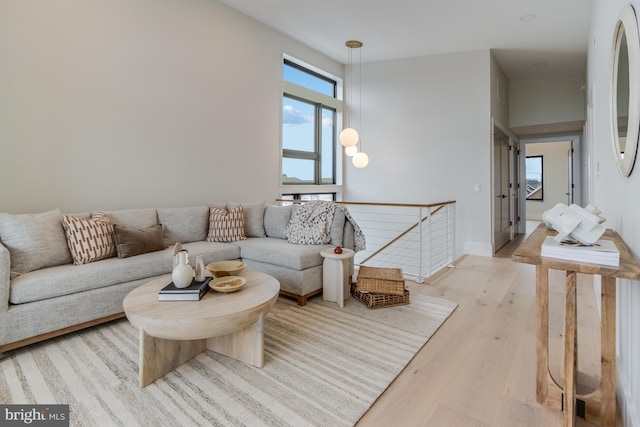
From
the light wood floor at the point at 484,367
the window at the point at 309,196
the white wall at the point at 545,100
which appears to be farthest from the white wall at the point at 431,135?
the light wood floor at the point at 484,367

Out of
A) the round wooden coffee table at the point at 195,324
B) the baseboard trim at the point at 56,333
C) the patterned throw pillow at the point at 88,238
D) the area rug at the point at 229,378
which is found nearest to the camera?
the area rug at the point at 229,378

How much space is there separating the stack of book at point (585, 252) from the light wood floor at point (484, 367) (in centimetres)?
83

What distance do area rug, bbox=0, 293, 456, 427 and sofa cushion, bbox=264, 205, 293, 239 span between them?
1309 millimetres

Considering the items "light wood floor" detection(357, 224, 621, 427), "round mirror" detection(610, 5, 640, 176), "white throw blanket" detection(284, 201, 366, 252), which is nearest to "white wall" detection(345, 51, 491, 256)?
"light wood floor" detection(357, 224, 621, 427)

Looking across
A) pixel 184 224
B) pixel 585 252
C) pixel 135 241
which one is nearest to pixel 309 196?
pixel 184 224

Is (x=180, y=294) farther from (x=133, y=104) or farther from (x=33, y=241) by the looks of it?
(x=133, y=104)

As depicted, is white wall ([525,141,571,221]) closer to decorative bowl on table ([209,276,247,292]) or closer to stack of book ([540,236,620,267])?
stack of book ([540,236,620,267])

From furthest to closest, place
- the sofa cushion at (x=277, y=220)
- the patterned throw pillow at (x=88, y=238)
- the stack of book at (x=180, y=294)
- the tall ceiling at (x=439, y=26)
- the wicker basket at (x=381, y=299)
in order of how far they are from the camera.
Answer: the tall ceiling at (x=439, y=26) → the sofa cushion at (x=277, y=220) → the wicker basket at (x=381, y=299) → the patterned throw pillow at (x=88, y=238) → the stack of book at (x=180, y=294)

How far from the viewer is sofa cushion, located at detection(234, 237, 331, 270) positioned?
2945 mm

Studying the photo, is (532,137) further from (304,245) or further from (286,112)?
(304,245)

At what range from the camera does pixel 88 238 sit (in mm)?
2574

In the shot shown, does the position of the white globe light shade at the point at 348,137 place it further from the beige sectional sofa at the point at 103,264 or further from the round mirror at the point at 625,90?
the round mirror at the point at 625,90

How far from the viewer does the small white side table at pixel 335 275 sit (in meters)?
2.90

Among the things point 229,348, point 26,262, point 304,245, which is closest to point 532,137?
point 304,245
